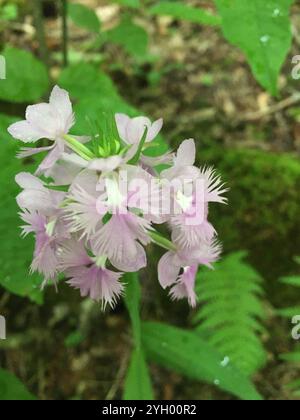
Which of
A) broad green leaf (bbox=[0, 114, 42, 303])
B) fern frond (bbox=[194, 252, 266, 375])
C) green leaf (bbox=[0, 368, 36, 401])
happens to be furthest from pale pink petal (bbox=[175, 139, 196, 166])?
fern frond (bbox=[194, 252, 266, 375])

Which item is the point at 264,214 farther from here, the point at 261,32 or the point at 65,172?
the point at 65,172

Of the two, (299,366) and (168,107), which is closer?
(299,366)

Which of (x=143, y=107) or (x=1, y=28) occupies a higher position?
(x=1, y=28)

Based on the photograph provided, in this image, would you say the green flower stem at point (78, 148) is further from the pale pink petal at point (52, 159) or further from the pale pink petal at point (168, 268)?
the pale pink petal at point (168, 268)

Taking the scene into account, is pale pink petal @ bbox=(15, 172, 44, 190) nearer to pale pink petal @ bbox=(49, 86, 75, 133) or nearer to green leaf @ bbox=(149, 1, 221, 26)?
pale pink petal @ bbox=(49, 86, 75, 133)

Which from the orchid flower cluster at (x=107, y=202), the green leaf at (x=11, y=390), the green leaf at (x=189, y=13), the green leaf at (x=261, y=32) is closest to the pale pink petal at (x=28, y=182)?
Result: the orchid flower cluster at (x=107, y=202)

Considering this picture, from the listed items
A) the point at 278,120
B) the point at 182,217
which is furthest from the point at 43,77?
the point at 278,120
